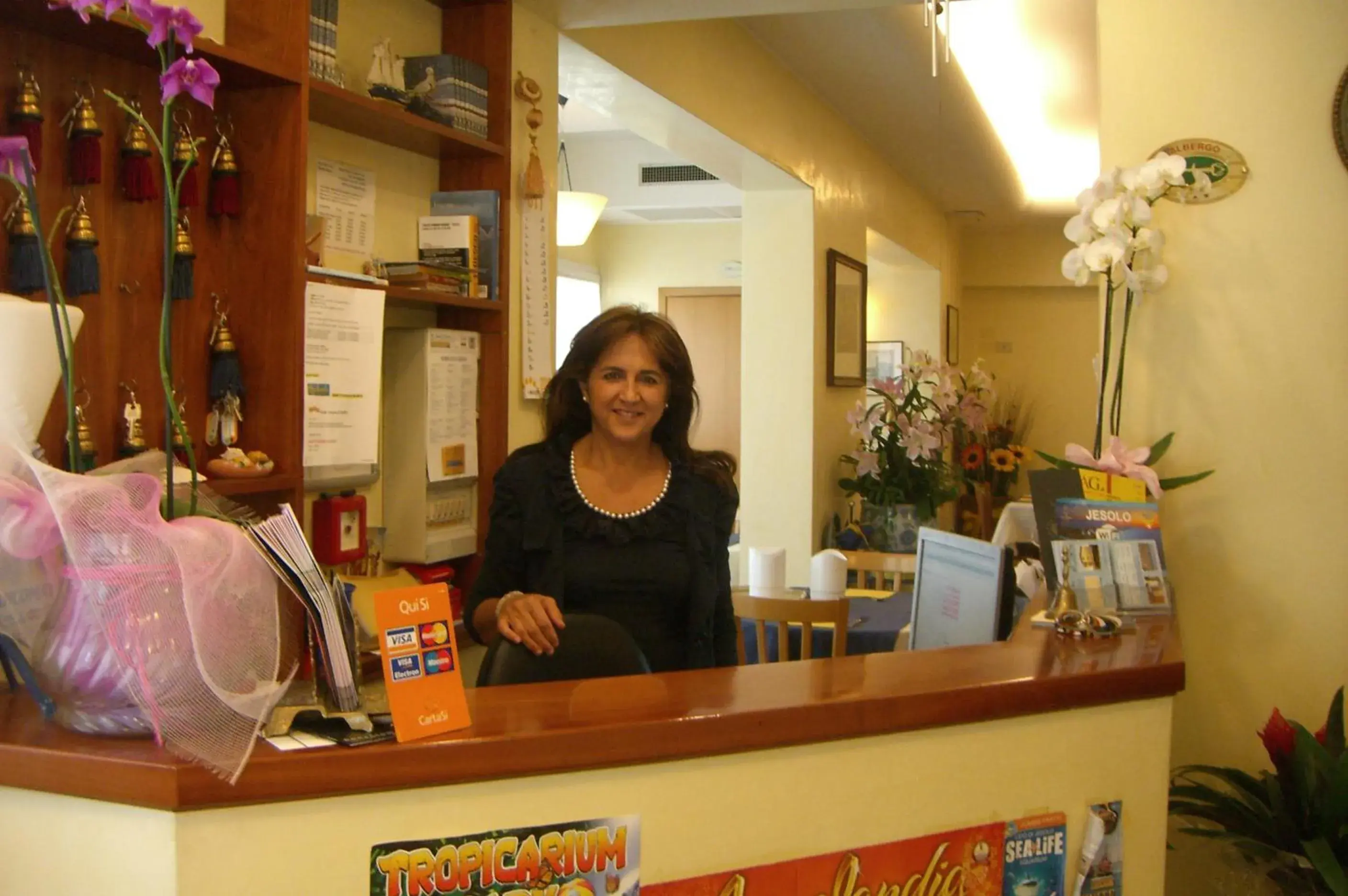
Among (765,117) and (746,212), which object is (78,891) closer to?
(765,117)

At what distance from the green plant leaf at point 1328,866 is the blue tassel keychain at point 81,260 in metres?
2.09

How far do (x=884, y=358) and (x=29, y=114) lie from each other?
7.98 metres

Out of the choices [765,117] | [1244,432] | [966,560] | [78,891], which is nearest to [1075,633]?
[966,560]

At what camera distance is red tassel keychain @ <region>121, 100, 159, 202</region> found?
2102 mm

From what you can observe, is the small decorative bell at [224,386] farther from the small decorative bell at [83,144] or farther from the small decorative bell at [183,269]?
the small decorative bell at [83,144]

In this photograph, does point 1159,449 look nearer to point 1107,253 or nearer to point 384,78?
point 1107,253

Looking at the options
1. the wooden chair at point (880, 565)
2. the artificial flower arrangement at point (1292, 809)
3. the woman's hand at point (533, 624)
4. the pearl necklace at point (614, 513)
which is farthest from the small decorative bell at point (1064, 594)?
the wooden chair at point (880, 565)

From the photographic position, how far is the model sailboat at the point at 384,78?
2734 mm

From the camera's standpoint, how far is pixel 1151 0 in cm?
230

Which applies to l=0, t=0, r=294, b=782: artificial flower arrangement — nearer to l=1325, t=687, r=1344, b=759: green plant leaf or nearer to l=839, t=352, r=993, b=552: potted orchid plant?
l=1325, t=687, r=1344, b=759: green plant leaf

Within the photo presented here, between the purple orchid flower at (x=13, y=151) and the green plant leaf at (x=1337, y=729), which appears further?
the green plant leaf at (x=1337, y=729)

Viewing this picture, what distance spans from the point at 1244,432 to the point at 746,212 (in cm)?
366

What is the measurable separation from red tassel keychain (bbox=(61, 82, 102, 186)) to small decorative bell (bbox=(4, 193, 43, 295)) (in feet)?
0.47

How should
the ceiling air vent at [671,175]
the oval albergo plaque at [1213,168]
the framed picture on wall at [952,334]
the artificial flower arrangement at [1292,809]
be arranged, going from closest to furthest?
the artificial flower arrangement at [1292,809]
the oval albergo plaque at [1213,168]
the ceiling air vent at [671,175]
the framed picture on wall at [952,334]
